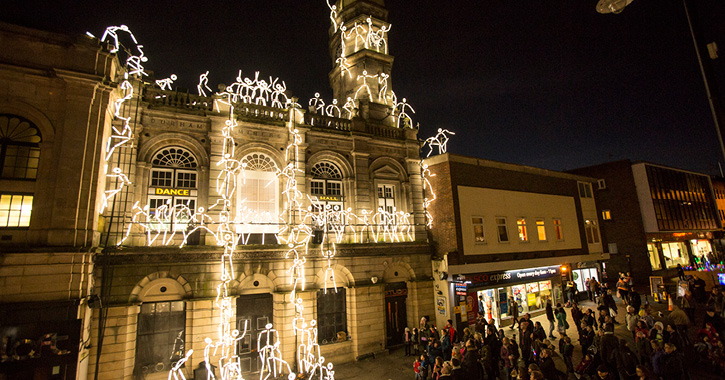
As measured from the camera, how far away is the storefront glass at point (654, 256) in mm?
31719

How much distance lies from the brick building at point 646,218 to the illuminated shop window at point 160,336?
3353 centimetres

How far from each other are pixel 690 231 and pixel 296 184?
4469 centimetres

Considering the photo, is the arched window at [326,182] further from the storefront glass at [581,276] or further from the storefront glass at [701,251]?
the storefront glass at [701,251]

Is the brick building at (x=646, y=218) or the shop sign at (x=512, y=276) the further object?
the brick building at (x=646, y=218)

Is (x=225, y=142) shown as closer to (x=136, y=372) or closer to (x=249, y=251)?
(x=249, y=251)

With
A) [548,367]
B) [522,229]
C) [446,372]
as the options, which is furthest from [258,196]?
[522,229]

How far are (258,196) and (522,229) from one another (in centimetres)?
1623

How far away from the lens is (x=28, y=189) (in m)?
10.6

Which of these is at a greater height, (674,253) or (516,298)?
(674,253)

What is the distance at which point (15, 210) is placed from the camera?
10375 mm

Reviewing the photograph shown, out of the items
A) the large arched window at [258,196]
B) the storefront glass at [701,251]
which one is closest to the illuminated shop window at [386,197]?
the large arched window at [258,196]

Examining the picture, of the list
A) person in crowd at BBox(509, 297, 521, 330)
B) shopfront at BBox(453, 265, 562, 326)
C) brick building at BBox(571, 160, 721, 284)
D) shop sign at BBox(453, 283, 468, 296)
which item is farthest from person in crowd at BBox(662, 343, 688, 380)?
brick building at BBox(571, 160, 721, 284)

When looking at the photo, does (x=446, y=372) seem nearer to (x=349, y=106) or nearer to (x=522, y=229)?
(x=522, y=229)

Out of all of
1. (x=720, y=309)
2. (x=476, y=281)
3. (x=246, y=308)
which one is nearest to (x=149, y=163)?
(x=246, y=308)
